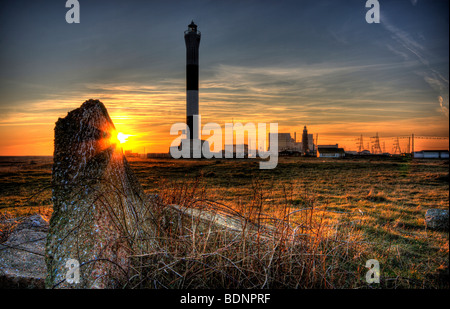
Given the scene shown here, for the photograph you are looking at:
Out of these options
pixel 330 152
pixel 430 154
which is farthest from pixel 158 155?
pixel 430 154

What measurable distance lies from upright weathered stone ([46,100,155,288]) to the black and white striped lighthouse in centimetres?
3817

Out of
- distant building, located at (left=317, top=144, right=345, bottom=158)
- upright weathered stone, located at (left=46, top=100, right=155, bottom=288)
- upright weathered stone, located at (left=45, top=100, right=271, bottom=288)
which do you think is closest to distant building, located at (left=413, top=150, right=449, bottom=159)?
distant building, located at (left=317, top=144, right=345, bottom=158)

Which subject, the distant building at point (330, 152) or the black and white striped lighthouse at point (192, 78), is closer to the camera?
the black and white striped lighthouse at point (192, 78)

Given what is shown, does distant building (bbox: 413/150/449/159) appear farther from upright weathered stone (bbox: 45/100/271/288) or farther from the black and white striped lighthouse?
upright weathered stone (bbox: 45/100/271/288)

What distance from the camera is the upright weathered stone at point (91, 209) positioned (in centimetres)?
315

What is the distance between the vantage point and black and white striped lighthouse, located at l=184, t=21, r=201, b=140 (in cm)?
4084

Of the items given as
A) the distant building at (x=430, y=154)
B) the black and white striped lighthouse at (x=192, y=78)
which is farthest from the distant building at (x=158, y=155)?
the distant building at (x=430, y=154)

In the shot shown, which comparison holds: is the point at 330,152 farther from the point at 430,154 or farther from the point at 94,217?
the point at 94,217

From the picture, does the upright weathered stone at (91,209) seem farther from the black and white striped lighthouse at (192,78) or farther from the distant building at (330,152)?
the distant building at (330,152)

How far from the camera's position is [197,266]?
10.9 feet

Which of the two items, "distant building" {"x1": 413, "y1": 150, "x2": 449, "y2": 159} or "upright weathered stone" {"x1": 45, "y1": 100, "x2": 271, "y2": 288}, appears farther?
"distant building" {"x1": 413, "y1": 150, "x2": 449, "y2": 159}

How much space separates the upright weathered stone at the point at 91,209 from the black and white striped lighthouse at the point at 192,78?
38.2 meters
